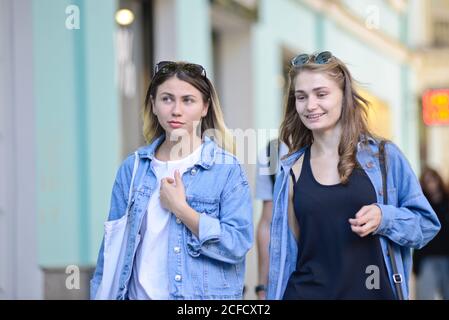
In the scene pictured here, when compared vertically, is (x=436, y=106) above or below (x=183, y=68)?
above

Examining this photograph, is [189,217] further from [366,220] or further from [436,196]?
[436,196]

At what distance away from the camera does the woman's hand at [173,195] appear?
11.8 ft

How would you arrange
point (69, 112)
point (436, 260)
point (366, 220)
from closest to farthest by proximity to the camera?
point (366, 220)
point (69, 112)
point (436, 260)

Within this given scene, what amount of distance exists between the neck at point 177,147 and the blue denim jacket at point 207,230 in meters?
0.05

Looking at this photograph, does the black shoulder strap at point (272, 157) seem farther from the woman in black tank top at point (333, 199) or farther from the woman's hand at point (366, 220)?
the woman's hand at point (366, 220)

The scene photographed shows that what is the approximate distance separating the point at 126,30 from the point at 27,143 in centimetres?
223

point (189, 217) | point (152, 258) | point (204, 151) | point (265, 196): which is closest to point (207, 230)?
point (189, 217)

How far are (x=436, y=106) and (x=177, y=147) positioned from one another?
53.4 ft

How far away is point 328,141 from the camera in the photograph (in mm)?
3900

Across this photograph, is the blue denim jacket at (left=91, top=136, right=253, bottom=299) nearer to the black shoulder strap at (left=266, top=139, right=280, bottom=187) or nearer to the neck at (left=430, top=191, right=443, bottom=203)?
the black shoulder strap at (left=266, top=139, right=280, bottom=187)

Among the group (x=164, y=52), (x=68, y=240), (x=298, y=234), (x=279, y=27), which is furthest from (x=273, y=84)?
(x=298, y=234)

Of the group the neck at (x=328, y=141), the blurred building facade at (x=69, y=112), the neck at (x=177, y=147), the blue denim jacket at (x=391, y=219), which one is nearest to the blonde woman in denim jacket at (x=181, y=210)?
the neck at (x=177, y=147)

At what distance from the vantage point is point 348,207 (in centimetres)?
369

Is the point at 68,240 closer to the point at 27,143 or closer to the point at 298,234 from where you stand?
the point at 27,143
